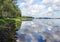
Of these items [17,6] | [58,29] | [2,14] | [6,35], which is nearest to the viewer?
[6,35]

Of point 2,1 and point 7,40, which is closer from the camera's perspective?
point 7,40

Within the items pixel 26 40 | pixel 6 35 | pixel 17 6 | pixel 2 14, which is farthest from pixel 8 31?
pixel 17 6

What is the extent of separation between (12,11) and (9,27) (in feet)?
45.4

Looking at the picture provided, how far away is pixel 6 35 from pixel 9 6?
14678 millimetres

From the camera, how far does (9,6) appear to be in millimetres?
25703

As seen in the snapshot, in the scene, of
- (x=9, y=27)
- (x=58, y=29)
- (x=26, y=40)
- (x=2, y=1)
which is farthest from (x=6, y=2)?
(x=9, y=27)

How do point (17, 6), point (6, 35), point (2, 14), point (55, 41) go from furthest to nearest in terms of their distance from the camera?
1. point (17, 6)
2. point (2, 14)
3. point (55, 41)
4. point (6, 35)

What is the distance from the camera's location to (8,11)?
25.6 meters

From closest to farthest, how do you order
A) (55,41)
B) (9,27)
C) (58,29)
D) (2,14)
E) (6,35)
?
(6,35), (9,27), (55,41), (58,29), (2,14)

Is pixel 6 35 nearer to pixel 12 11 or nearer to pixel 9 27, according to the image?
pixel 9 27

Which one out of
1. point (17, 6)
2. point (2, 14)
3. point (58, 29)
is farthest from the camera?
point (17, 6)

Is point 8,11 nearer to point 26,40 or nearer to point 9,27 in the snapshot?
point 26,40

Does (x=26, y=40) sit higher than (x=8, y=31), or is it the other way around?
(x=8, y=31)

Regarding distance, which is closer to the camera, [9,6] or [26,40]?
[26,40]
